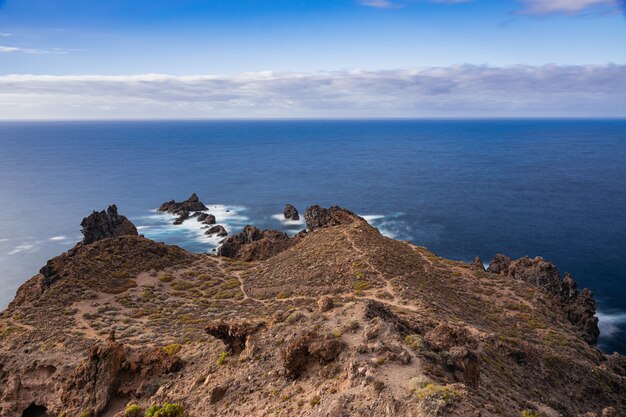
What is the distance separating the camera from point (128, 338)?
36.4 meters

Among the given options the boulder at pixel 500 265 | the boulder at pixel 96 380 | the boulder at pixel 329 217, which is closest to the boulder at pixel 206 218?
the boulder at pixel 329 217

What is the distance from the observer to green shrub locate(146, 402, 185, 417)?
22031mm

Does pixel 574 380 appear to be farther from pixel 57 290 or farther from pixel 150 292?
pixel 57 290

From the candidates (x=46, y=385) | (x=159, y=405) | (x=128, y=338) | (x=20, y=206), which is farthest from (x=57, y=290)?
(x=20, y=206)

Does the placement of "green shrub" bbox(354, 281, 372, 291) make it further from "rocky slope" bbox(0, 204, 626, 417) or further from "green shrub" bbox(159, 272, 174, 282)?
"green shrub" bbox(159, 272, 174, 282)

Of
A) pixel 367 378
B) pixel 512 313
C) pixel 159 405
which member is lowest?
pixel 512 313

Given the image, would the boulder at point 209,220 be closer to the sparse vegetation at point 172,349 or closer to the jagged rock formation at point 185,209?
the jagged rock formation at point 185,209

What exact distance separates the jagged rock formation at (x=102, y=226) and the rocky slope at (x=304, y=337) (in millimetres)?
20906

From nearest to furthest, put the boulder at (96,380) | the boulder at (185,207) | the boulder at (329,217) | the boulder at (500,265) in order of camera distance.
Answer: the boulder at (96,380) < the boulder at (329,217) < the boulder at (500,265) < the boulder at (185,207)

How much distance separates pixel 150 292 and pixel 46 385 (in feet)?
60.0

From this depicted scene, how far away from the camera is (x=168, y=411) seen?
22.1 meters

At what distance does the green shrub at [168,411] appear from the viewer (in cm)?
2203

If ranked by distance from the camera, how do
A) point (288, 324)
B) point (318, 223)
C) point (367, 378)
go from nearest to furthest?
point (367, 378) → point (288, 324) → point (318, 223)

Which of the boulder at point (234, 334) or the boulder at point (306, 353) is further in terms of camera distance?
the boulder at point (234, 334)
